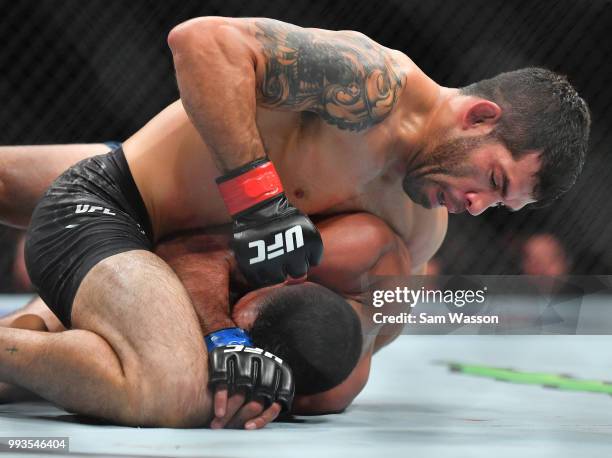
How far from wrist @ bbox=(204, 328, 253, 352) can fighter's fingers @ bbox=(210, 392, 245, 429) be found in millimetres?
92

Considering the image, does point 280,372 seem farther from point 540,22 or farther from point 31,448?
point 540,22

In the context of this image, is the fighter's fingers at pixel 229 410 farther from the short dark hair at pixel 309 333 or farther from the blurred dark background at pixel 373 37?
the blurred dark background at pixel 373 37

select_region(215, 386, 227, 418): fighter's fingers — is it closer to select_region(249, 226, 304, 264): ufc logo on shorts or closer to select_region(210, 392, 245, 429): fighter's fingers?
select_region(210, 392, 245, 429): fighter's fingers

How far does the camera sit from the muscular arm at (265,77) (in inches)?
52.1

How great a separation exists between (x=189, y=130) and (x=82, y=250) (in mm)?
280

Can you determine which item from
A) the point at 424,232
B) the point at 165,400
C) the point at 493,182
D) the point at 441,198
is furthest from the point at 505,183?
the point at 165,400

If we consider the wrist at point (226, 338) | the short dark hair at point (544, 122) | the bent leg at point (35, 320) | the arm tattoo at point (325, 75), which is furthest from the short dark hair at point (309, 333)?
the bent leg at point (35, 320)

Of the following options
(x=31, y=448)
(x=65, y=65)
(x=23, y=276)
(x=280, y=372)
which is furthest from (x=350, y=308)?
(x=23, y=276)

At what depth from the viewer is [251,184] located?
1.31 meters

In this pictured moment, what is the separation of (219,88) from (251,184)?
0.51 ft

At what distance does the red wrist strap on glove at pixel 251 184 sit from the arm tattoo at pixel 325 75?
144 mm

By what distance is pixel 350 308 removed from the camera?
1.42m

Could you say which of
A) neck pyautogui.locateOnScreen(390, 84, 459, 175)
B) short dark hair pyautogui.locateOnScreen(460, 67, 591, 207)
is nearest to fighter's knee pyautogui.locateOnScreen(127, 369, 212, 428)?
neck pyautogui.locateOnScreen(390, 84, 459, 175)

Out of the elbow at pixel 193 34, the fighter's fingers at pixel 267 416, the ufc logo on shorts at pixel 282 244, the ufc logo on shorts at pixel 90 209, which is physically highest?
the elbow at pixel 193 34
